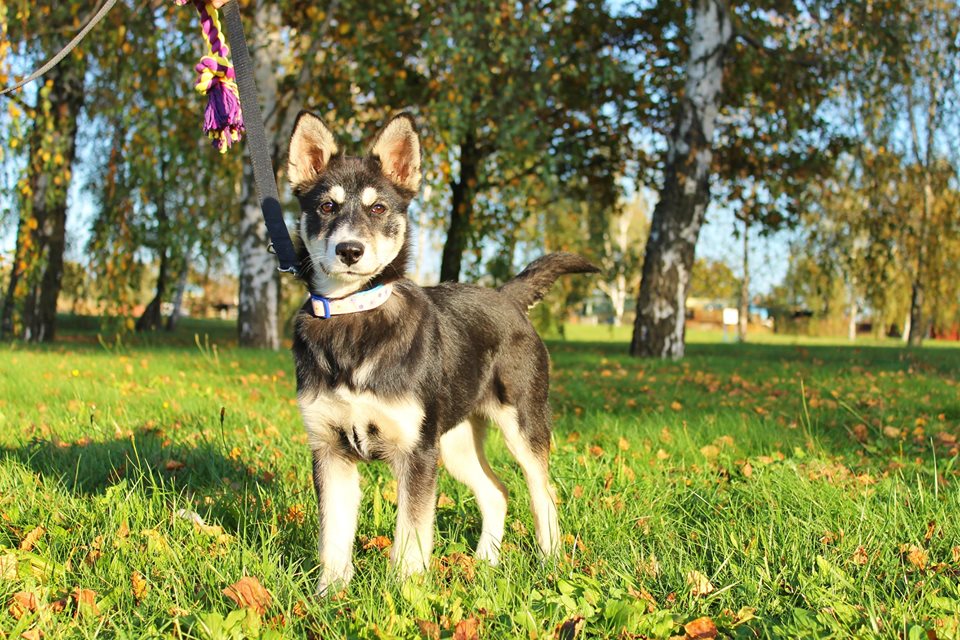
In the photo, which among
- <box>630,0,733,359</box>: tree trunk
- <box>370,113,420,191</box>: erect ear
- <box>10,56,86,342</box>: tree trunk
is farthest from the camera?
<box>630,0,733,359</box>: tree trunk

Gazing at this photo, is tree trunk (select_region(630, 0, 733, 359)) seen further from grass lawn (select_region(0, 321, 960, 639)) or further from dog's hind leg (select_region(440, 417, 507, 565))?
dog's hind leg (select_region(440, 417, 507, 565))

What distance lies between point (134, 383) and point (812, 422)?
6583 millimetres

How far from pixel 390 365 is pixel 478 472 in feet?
3.46

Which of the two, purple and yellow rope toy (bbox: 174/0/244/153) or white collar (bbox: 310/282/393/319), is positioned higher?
purple and yellow rope toy (bbox: 174/0/244/153)

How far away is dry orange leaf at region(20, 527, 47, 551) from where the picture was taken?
3244 mm

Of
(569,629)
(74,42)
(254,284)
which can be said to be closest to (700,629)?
(569,629)

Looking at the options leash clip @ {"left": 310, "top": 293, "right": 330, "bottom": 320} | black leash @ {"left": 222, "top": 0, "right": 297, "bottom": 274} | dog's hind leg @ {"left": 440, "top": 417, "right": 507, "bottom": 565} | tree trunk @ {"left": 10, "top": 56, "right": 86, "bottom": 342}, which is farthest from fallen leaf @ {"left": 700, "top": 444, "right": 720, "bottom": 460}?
tree trunk @ {"left": 10, "top": 56, "right": 86, "bottom": 342}

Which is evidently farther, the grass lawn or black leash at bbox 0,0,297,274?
black leash at bbox 0,0,297,274

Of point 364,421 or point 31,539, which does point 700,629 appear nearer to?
point 364,421

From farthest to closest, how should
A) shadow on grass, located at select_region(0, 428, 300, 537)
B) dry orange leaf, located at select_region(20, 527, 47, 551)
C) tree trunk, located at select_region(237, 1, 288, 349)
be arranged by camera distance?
tree trunk, located at select_region(237, 1, 288, 349), shadow on grass, located at select_region(0, 428, 300, 537), dry orange leaf, located at select_region(20, 527, 47, 551)

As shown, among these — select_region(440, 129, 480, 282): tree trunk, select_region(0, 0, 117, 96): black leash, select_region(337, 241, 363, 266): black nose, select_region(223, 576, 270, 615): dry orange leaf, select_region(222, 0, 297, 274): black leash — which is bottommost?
select_region(223, 576, 270, 615): dry orange leaf

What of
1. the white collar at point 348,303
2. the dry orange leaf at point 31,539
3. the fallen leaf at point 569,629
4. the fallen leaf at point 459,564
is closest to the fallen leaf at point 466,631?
the fallen leaf at point 569,629

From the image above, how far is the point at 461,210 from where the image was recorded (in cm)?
1738

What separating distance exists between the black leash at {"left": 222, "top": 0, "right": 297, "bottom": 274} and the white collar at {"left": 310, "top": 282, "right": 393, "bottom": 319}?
217mm
